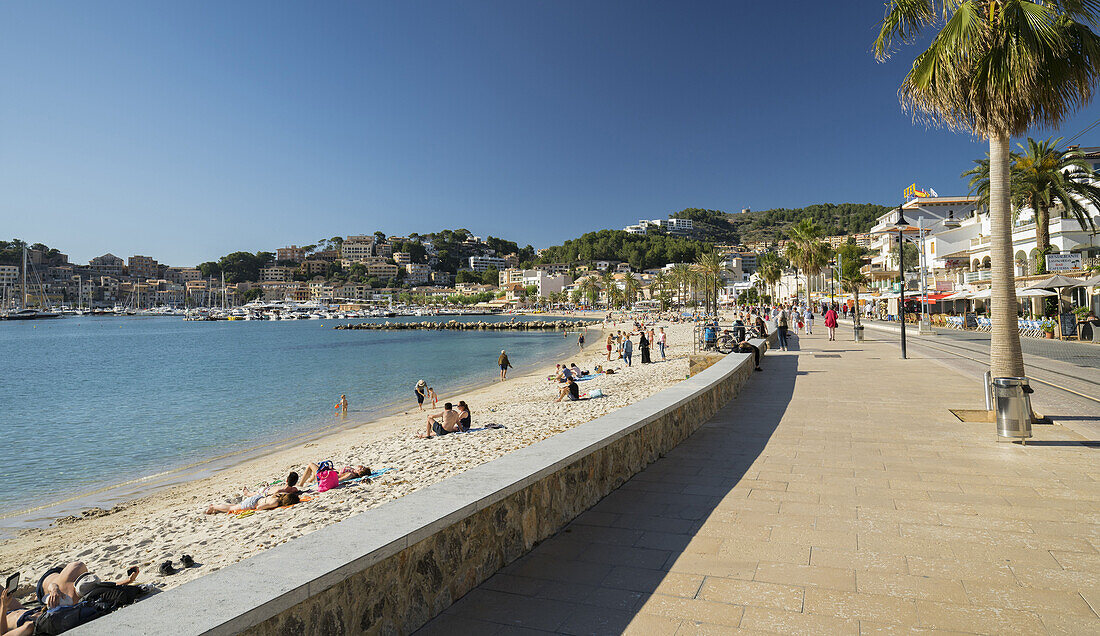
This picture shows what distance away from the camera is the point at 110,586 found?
3.94m

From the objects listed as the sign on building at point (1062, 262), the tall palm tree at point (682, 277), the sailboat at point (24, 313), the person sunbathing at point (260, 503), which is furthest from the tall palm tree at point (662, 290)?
the sailboat at point (24, 313)

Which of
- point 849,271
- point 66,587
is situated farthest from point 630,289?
point 66,587

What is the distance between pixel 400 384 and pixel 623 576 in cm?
2716

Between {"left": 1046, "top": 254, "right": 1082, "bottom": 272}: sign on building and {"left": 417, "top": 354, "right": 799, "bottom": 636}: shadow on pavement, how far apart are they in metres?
29.9

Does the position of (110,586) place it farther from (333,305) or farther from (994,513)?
(333,305)

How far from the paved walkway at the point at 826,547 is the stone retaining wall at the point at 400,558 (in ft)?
0.51

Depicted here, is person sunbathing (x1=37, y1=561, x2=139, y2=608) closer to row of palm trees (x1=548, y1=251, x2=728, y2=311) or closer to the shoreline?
the shoreline

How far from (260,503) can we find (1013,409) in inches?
402

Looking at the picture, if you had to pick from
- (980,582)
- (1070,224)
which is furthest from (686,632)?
(1070,224)

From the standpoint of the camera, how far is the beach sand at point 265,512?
291 inches

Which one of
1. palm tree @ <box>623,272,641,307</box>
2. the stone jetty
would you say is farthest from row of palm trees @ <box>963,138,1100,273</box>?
palm tree @ <box>623,272,641,307</box>

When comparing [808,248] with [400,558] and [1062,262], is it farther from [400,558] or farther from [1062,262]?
[400,558]

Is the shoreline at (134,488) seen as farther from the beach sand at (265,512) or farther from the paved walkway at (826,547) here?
the paved walkway at (826,547)

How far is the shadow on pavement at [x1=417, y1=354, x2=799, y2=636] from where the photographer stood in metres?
2.79
